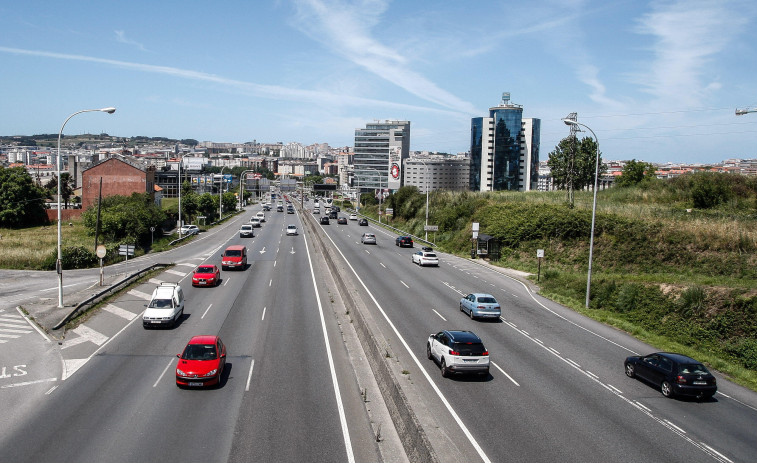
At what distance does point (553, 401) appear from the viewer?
1712 cm

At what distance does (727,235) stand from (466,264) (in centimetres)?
2115

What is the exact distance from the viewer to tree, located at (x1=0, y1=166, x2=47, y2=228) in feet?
243

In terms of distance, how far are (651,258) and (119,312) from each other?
3894 centimetres

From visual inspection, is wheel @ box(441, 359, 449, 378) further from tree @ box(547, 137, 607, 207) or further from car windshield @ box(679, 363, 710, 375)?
tree @ box(547, 137, 607, 207)

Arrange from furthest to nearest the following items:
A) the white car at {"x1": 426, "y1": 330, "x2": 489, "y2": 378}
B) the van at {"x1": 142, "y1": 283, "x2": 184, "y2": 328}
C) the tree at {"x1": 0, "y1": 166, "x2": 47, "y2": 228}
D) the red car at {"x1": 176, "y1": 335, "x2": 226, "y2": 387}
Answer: the tree at {"x1": 0, "y1": 166, "x2": 47, "y2": 228}
the van at {"x1": 142, "y1": 283, "x2": 184, "y2": 328}
the white car at {"x1": 426, "y1": 330, "x2": 489, "y2": 378}
the red car at {"x1": 176, "y1": 335, "x2": 226, "y2": 387}

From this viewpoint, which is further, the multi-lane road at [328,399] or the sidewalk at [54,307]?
the sidewalk at [54,307]

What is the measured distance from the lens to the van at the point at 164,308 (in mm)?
24891

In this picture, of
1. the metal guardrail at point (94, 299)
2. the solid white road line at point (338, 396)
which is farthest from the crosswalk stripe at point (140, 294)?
the solid white road line at point (338, 396)

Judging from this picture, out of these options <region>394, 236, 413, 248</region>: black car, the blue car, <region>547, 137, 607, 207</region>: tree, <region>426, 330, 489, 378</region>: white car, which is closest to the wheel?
<region>426, 330, 489, 378</region>: white car

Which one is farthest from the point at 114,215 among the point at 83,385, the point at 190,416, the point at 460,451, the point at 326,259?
the point at 460,451

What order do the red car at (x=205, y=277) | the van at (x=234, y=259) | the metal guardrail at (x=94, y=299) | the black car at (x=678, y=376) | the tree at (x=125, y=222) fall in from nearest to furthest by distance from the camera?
the black car at (x=678, y=376) → the metal guardrail at (x=94, y=299) → the red car at (x=205, y=277) → the van at (x=234, y=259) → the tree at (x=125, y=222)

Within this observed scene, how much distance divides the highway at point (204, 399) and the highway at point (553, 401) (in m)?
2.56

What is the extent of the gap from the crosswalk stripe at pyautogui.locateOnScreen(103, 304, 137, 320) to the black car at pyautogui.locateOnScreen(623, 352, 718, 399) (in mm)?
23480

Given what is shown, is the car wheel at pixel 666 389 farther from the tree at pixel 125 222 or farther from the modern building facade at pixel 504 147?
the modern building facade at pixel 504 147
